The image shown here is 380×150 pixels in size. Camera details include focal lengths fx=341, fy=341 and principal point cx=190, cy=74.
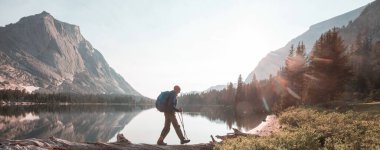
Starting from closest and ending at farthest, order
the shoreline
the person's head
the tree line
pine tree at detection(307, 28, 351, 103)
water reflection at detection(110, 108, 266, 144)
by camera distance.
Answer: the person's head → the shoreline → water reflection at detection(110, 108, 266, 144) → pine tree at detection(307, 28, 351, 103) → the tree line

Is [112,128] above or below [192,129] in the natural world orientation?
below

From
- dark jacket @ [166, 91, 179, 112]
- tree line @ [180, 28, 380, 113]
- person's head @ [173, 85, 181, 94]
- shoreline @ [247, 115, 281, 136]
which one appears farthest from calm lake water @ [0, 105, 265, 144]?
dark jacket @ [166, 91, 179, 112]

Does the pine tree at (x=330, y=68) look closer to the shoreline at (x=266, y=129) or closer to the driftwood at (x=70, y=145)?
the shoreline at (x=266, y=129)

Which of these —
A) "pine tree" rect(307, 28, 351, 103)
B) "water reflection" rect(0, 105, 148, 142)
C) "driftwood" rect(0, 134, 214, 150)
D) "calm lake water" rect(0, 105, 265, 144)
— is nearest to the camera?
"driftwood" rect(0, 134, 214, 150)

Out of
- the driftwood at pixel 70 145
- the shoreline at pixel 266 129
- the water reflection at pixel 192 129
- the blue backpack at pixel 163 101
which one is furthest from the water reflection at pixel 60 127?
the driftwood at pixel 70 145

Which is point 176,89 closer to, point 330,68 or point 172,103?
point 172,103

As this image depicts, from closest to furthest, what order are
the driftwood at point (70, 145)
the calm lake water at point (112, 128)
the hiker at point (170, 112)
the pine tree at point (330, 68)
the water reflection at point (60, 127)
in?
the driftwood at point (70, 145) < the hiker at point (170, 112) < the calm lake water at point (112, 128) < the water reflection at point (60, 127) < the pine tree at point (330, 68)

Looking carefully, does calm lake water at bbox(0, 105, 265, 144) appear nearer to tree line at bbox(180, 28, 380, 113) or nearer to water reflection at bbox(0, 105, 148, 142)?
water reflection at bbox(0, 105, 148, 142)

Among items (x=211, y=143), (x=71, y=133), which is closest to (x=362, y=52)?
(x=71, y=133)

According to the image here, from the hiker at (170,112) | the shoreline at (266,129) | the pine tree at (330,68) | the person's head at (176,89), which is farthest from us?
the pine tree at (330,68)

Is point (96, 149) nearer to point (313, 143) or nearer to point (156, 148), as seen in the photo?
point (156, 148)

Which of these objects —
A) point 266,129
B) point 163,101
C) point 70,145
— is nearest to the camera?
point 70,145

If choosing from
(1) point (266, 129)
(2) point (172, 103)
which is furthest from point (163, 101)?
(1) point (266, 129)

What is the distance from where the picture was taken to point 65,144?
13.8 metres
